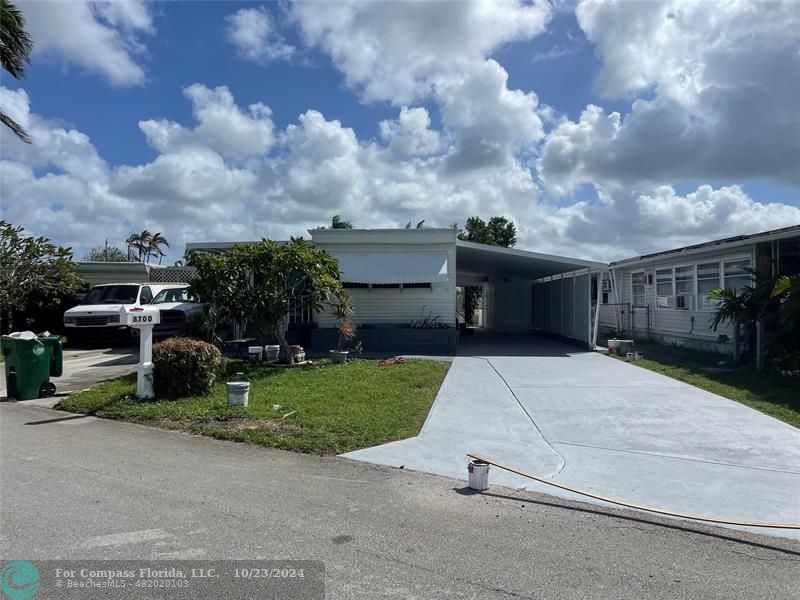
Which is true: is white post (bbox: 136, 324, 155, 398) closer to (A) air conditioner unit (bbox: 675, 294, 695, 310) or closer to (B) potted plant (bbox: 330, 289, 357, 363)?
(B) potted plant (bbox: 330, 289, 357, 363)

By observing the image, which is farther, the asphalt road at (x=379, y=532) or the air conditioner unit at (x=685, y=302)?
the air conditioner unit at (x=685, y=302)

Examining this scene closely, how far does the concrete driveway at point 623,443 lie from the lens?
194 inches

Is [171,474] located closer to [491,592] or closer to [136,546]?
[136,546]

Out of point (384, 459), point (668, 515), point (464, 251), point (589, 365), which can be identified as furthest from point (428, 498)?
point (464, 251)

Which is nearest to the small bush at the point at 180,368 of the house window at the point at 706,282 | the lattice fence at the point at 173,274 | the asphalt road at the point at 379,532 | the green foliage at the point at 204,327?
the green foliage at the point at 204,327

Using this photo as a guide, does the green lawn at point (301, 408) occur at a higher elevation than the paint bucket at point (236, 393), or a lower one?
lower

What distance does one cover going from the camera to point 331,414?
761cm

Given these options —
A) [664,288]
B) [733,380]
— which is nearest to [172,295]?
[733,380]

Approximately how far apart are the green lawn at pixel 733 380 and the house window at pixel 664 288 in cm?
258

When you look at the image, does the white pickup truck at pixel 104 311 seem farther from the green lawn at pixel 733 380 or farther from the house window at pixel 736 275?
the house window at pixel 736 275
